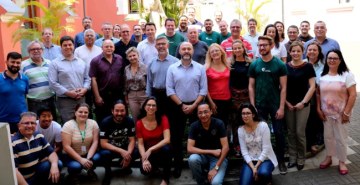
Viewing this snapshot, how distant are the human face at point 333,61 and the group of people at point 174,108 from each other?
2cm

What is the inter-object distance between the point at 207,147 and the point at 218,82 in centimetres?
108

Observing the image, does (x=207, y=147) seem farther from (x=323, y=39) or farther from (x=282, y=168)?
(x=323, y=39)

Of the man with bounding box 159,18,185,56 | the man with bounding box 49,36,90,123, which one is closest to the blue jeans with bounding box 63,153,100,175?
the man with bounding box 49,36,90,123

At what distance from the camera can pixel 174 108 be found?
6348mm

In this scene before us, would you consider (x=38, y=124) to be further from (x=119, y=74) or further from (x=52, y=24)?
(x=52, y=24)

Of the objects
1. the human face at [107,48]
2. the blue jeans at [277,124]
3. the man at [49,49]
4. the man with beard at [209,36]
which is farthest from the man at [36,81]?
the man with beard at [209,36]

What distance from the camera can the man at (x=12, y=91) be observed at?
5.93 metres

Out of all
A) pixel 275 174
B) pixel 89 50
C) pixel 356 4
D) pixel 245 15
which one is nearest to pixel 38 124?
pixel 89 50

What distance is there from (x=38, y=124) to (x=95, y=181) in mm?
1234

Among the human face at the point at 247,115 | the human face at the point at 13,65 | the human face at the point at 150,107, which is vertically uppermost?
the human face at the point at 13,65

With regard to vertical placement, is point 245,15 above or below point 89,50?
above

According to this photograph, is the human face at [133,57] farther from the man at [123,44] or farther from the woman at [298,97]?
the woman at [298,97]

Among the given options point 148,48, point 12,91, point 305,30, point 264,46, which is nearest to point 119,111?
point 12,91

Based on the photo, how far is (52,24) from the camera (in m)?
11.2
